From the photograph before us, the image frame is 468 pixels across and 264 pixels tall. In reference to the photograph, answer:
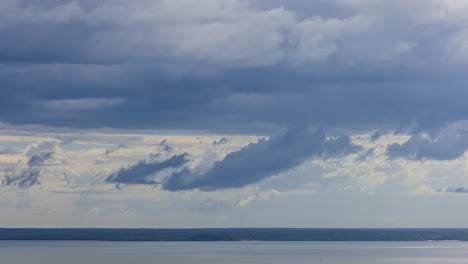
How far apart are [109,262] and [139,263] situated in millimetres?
9401

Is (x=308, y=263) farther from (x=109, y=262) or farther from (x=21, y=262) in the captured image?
(x=21, y=262)

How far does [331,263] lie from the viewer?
198125mm

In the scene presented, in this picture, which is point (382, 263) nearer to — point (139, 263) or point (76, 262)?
point (139, 263)

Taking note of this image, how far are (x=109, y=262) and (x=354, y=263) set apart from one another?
5513 centimetres

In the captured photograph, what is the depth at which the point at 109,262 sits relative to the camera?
19925cm

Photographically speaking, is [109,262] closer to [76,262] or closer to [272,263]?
[76,262]

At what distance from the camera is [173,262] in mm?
196375

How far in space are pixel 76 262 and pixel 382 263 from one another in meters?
68.9

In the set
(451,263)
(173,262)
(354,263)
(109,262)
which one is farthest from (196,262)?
(451,263)

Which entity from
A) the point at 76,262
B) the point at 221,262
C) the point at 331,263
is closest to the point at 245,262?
the point at 221,262

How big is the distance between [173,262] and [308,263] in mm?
30029

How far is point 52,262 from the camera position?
197 m

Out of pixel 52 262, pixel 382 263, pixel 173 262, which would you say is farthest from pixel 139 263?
pixel 382 263

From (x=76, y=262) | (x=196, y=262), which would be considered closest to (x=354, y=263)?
(x=196, y=262)
